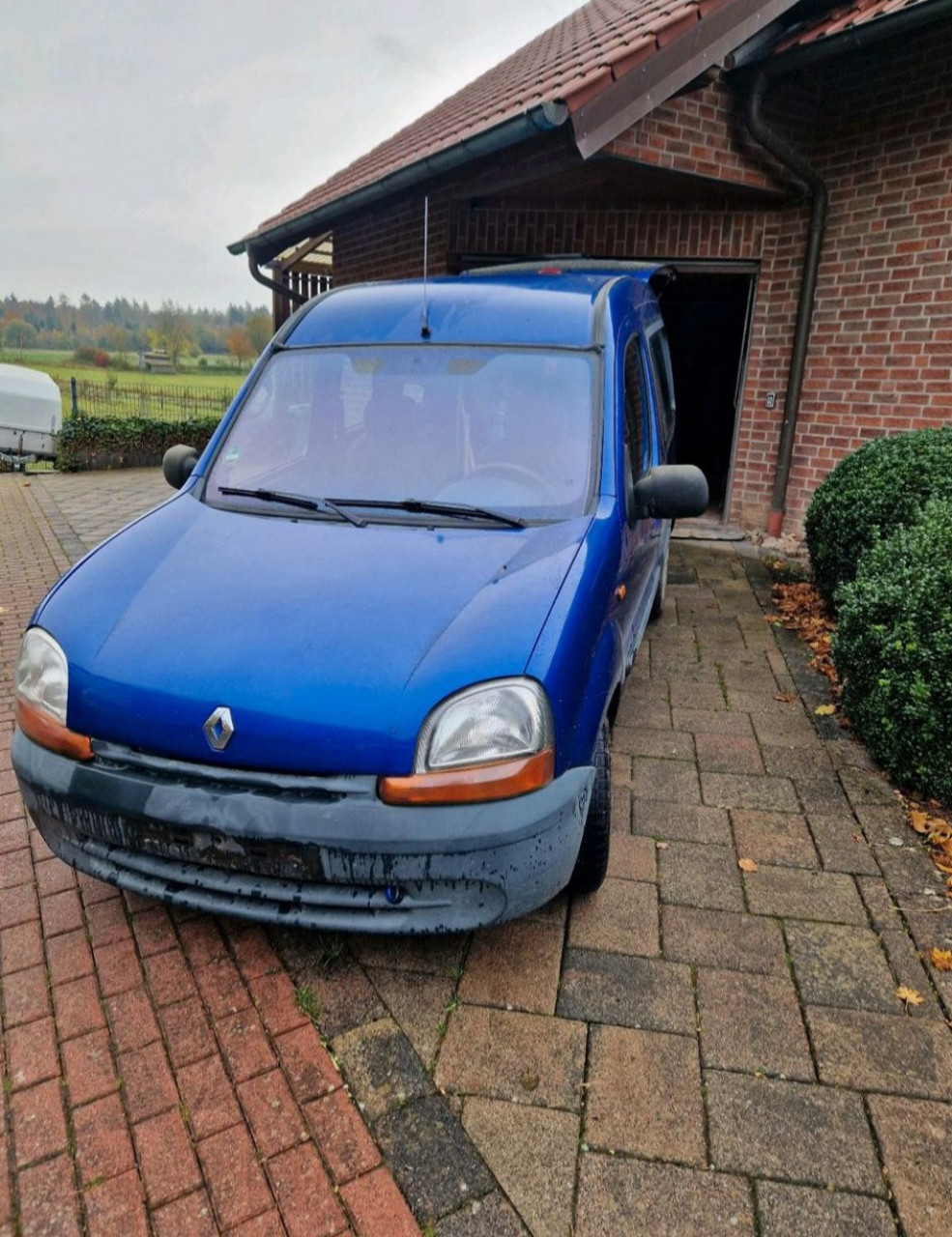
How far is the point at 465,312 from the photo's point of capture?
3326 millimetres

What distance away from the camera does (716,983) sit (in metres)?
2.32

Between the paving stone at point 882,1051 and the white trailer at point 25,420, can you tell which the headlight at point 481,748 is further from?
the white trailer at point 25,420

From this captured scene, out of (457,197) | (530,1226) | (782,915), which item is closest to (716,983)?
(782,915)

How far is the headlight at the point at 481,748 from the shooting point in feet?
6.42

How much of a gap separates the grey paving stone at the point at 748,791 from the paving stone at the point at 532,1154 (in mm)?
1648

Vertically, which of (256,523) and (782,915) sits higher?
(256,523)

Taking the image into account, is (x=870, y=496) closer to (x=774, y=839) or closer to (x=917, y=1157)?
(x=774, y=839)

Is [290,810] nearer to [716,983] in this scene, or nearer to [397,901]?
[397,901]


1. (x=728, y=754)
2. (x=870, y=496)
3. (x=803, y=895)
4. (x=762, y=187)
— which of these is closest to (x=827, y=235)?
(x=762, y=187)

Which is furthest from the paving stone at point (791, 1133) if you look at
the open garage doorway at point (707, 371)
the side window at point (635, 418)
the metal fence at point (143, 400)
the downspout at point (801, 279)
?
the metal fence at point (143, 400)

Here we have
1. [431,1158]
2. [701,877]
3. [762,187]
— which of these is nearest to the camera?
[431,1158]

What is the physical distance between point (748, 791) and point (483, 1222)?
210 cm

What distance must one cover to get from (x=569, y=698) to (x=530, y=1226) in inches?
46.0

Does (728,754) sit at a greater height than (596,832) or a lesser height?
lesser
